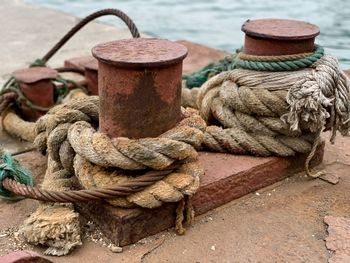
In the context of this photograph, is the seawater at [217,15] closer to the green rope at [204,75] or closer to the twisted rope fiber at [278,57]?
the green rope at [204,75]

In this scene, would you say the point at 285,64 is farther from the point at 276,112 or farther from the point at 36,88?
the point at 36,88

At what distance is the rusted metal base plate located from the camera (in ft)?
6.58

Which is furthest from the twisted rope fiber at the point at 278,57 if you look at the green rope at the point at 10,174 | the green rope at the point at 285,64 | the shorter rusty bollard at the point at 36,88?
the shorter rusty bollard at the point at 36,88

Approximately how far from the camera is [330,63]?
2455mm

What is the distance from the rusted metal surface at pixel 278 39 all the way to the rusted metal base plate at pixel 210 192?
1.46 feet

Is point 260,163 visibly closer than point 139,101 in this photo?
No

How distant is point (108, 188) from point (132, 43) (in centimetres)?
54

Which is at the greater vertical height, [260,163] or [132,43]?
[132,43]

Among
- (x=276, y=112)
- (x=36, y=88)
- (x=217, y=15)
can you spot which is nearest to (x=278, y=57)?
(x=276, y=112)

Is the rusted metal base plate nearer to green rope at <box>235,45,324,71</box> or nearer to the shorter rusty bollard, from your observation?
green rope at <box>235,45,324,71</box>

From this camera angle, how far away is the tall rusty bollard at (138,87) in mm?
1958

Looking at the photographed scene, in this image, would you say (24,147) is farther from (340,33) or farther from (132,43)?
(340,33)

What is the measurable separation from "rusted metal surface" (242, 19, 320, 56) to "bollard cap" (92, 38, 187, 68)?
47cm

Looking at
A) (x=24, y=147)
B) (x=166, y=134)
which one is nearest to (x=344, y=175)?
(x=166, y=134)
